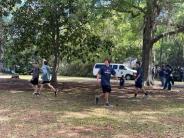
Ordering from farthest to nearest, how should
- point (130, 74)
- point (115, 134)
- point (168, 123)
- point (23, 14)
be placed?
1. point (130, 74)
2. point (23, 14)
3. point (168, 123)
4. point (115, 134)

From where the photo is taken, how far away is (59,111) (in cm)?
1694

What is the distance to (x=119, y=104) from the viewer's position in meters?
20.1

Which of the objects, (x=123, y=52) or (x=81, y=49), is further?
(x=123, y=52)

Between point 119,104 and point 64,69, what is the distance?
151 ft

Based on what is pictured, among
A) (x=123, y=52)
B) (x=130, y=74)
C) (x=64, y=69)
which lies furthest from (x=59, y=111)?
(x=64, y=69)

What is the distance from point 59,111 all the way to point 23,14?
15.3 metres

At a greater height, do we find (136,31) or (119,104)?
(136,31)

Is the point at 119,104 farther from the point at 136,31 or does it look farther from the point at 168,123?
the point at 136,31

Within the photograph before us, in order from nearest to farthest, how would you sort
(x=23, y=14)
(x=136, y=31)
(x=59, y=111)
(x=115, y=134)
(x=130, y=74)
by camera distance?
1. (x=115, y=134)
2. (x=59, y=111)
3. (x=23, y=14)
4. (x=136, y=31)
5. (x=130, y=74)

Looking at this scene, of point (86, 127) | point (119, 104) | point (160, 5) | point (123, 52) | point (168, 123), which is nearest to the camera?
point (86, 127)

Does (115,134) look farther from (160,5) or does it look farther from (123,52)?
(123,52)

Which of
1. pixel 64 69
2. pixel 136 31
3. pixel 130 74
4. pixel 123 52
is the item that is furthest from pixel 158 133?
pixel 64 69

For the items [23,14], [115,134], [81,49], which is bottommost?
[115,134]

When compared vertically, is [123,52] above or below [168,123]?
above
